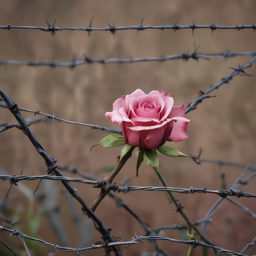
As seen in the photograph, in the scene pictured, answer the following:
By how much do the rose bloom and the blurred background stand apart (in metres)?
0.61

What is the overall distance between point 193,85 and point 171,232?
0.52 meters

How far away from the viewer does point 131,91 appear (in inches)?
37.2

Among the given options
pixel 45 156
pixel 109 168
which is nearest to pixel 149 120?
pixel 45 156

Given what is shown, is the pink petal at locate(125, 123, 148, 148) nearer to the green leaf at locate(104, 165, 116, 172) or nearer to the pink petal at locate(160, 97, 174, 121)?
the pink petal at locate(160, 97, 174, 121)

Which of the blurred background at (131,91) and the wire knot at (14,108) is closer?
the wire knot at (14,108)

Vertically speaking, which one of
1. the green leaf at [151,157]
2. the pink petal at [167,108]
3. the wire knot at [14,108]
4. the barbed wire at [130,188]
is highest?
the pink petal at [167,108]

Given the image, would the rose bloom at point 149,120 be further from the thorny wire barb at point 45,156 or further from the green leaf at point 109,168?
the green leaf at point 109,168

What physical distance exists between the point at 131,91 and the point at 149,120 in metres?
0.67

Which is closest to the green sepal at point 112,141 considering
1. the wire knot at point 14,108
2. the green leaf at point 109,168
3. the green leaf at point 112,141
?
the green leaf at point 112,141

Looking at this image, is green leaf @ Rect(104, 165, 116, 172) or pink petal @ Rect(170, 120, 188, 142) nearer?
pink petal @ Rect(170, 120, 188, 142)

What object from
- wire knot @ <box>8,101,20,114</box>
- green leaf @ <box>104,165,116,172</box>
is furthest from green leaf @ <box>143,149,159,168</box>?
green leaf @ <box>104,165,116,172</box>

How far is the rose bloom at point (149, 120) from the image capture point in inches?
11.1

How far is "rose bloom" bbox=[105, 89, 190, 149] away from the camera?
0.28 m

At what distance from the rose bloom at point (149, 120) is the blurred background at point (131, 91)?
607mm
